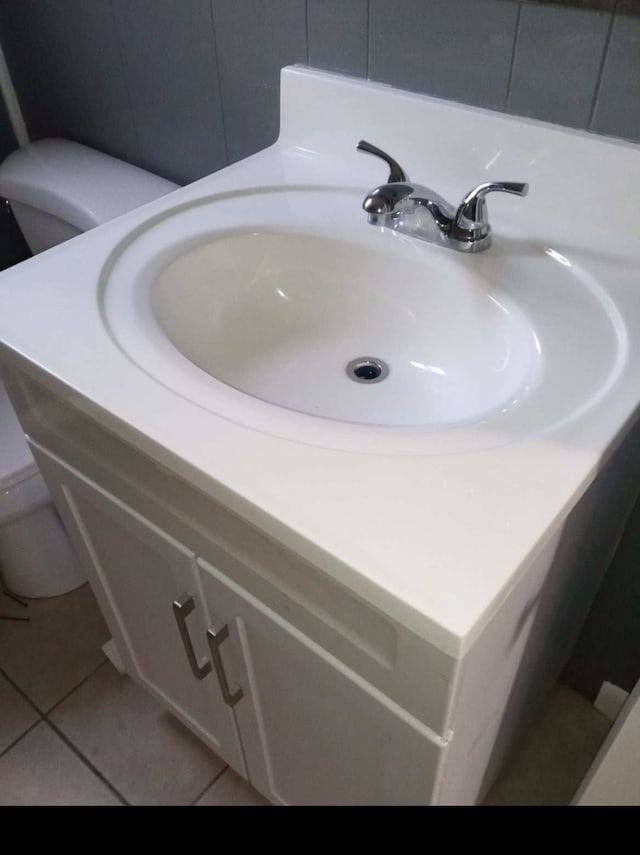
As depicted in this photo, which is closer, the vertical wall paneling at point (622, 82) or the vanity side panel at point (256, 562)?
the vanity side panel at point (256, 562)

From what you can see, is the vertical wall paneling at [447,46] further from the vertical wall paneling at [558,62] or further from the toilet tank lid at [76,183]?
the toilet tank lid at [76,183]

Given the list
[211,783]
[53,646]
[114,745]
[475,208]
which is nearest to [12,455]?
[53,646]

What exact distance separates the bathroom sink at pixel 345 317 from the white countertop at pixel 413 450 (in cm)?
2

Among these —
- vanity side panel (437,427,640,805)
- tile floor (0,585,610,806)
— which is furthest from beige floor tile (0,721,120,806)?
vanity side panel (437,427,640,805)

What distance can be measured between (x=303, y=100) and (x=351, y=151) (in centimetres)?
10

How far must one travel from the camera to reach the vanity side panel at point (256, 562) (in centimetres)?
54

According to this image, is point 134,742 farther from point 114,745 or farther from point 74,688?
point 74,688

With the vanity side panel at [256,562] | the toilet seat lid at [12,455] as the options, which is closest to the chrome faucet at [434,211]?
the vanity side panel at [256,562]

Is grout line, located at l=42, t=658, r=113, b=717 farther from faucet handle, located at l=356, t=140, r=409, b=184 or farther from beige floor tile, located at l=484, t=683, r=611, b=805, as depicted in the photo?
faucet handle, located at l=356, t=140, r=409, b=184

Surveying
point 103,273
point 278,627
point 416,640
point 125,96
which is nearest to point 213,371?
point 103,273

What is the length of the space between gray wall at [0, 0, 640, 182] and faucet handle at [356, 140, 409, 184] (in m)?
0.11

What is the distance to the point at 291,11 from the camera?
3.00ft
